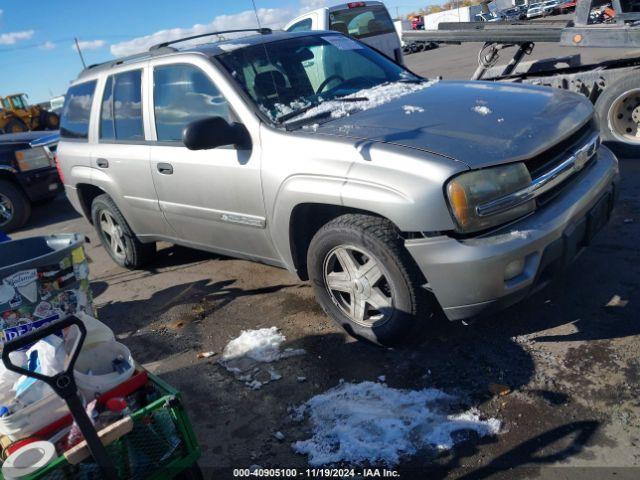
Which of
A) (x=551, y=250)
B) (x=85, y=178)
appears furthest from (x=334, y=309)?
(x=85, y=178)

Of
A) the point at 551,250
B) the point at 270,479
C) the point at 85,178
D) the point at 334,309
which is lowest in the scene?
the point at 270,479

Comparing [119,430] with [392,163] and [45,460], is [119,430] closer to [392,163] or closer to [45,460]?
[45,460]

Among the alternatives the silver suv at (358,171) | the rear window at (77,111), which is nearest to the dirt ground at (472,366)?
the silver suv at (358,171)

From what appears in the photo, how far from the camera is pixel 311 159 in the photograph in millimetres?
3152

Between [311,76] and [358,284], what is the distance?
63.9 inches

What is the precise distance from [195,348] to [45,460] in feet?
6.39

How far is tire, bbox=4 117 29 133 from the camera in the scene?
2195 centimetres

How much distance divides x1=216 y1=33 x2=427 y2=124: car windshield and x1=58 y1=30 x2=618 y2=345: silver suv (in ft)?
0.04

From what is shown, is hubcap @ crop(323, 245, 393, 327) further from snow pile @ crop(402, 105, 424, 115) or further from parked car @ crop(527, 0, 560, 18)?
parked car @ crop(527, 0, 560, 18)

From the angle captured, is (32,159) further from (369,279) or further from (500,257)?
(500,257)

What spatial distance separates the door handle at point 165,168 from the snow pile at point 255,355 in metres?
1.31

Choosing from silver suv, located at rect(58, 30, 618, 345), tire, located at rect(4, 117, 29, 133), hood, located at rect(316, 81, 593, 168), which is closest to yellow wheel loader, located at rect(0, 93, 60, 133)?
tire, located at rect(4, 117, 29, 133)

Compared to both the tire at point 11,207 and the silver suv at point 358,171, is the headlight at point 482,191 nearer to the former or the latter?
the silver suv at point 358,171

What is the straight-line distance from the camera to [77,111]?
212 inches
